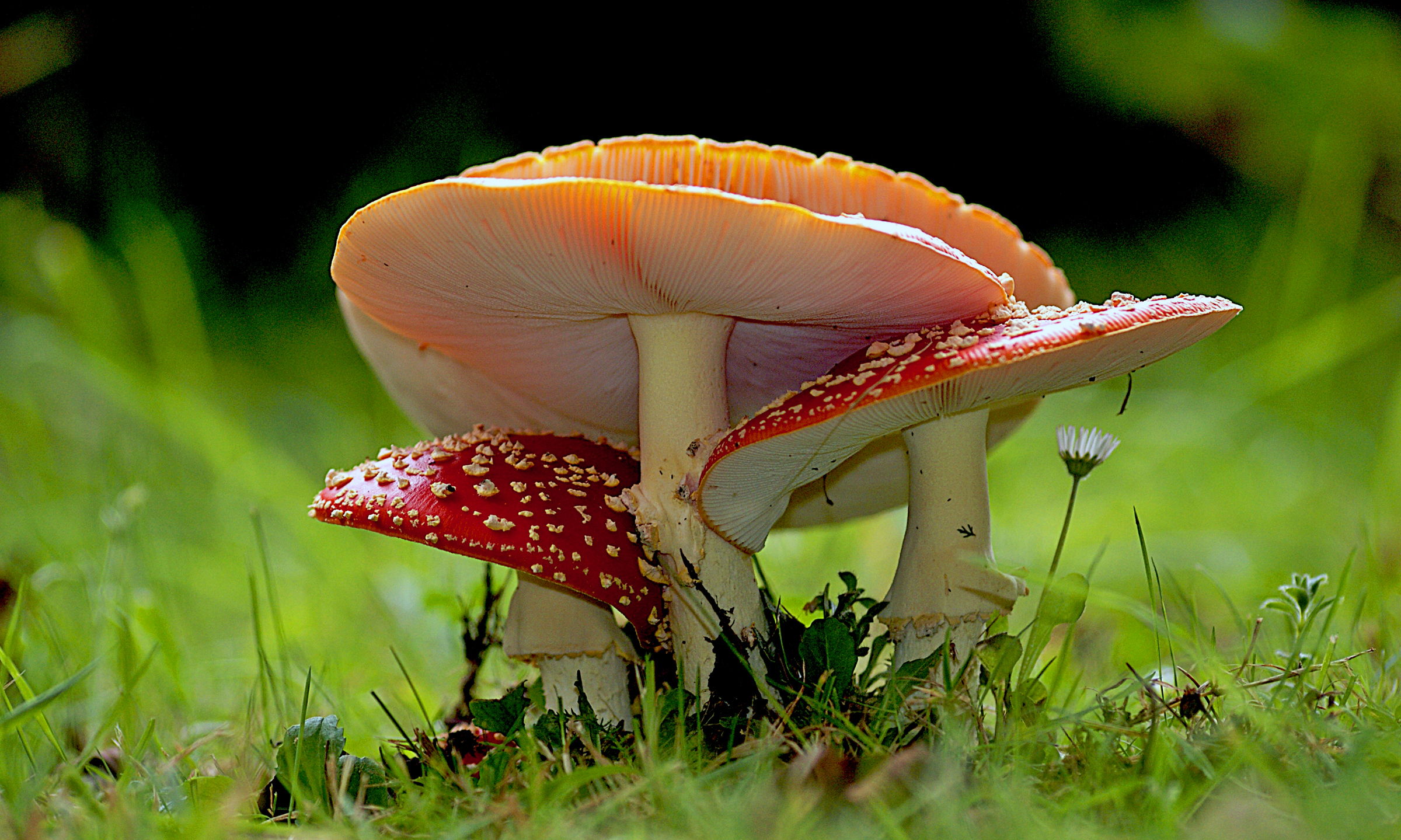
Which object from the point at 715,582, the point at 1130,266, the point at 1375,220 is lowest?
the point at 715,582

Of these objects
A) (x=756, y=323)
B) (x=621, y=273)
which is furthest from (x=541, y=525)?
(x=756, y=323)

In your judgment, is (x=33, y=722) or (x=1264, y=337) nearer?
(x=33, y=722)

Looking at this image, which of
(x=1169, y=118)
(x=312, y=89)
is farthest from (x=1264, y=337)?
(x=312, y=89)

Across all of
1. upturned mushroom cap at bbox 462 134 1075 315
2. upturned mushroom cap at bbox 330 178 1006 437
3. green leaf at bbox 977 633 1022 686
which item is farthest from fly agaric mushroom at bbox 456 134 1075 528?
green leaf at bbox 977 633 1022 686

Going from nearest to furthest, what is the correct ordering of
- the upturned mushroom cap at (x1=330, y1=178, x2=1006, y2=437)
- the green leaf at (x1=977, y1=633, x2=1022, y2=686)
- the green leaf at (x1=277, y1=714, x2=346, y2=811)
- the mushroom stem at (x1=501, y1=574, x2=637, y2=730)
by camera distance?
1. the upturned mushroom cap at (x1=330, y1=178, x2=1006, y2=437)
2. the green leaf at (x1=277, y1=714, x2=346, y2=811)
3. the green leaf at (x1=977, y1=633, x2=1022, y2=686)
4. the mushroom stem at (x1=501, y1=574, x2=637, y2=730)

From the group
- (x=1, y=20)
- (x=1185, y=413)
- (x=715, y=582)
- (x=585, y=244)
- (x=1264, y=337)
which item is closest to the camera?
(x=585, y=244)

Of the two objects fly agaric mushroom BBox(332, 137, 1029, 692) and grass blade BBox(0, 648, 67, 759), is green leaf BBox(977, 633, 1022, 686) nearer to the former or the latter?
fly agaric mushroom BBox(332, 137, 1029, 692)

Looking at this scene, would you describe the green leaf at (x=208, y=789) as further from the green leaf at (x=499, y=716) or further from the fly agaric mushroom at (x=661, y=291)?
the fly agaric mushroom at (x=661, y=291)

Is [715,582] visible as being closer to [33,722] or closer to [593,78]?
[33,722]
